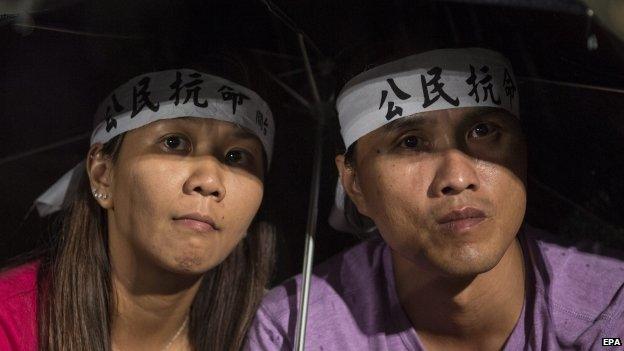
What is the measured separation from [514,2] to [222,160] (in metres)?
0.79

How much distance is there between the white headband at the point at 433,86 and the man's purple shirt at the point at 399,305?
0.36 metres

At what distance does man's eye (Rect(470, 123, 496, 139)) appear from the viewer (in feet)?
5.65

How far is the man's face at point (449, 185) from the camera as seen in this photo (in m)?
1.63

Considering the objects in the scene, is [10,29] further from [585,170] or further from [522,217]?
[585,170]

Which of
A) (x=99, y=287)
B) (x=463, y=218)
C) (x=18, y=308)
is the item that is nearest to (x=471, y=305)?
(x=463, y=218)

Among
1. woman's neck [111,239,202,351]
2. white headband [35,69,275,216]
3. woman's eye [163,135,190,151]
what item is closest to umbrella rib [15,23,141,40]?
white headband [35,69,275,216]

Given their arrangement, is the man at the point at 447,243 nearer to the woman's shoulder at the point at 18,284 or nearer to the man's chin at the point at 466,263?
the man's chin at the point at 466,263

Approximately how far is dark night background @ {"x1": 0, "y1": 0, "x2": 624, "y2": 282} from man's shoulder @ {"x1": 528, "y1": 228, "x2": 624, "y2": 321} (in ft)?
0.28

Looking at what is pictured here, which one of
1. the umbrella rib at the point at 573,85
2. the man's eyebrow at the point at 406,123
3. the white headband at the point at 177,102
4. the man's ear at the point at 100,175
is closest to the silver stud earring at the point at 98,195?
the man's ear at the point at 100,175

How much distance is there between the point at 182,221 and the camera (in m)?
1.81

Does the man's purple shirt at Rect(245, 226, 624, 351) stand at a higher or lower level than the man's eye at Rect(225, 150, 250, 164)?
lower

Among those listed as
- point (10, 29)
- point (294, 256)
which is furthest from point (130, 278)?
point (10, 29)

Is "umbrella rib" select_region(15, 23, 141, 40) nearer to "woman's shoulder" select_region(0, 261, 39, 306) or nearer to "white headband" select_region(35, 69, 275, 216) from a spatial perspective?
"white headband" select_region(35, 69, 275, 216)

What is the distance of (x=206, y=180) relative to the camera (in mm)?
1807
